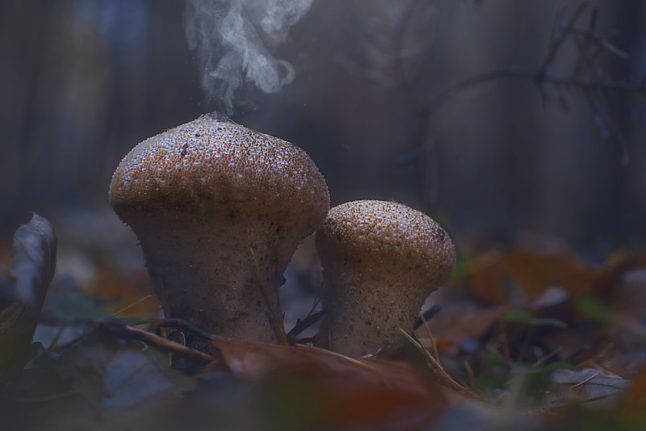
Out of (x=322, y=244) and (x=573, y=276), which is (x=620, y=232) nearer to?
(x=573, y=276)

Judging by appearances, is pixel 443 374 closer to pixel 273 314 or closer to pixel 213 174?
pixel 273 314

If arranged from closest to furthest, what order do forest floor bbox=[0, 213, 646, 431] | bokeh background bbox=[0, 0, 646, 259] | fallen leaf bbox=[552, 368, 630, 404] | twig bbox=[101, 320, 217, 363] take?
forest floor bbox=[0, 213, 646, 431] → twig bbox=[101, 320, 217, 363] → fallen leaf bbox=[552, 368, 630, 404] → bokeh background bbox=[0, 0, 646, 259]

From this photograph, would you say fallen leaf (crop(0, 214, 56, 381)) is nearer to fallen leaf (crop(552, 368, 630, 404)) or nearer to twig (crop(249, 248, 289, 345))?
twig (crop(249, 248, 289, 345))

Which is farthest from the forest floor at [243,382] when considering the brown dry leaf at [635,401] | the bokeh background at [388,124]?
the bokeh background at [388,124]

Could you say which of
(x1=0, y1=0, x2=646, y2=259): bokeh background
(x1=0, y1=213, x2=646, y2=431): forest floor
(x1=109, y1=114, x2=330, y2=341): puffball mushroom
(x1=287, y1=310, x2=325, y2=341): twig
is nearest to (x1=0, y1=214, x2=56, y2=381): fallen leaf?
(x1=0, y1=213, x2=646, y2=431): forest floor

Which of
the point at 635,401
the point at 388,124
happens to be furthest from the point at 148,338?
the point at 388,124

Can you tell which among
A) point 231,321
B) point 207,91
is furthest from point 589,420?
point 207,91
